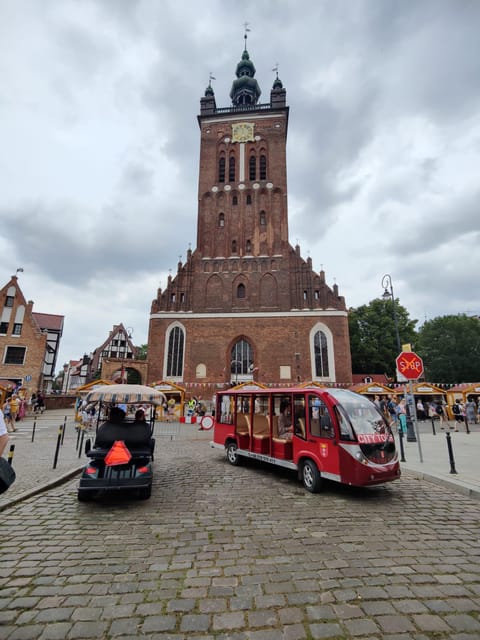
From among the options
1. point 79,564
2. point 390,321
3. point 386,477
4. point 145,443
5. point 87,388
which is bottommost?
point 79,564

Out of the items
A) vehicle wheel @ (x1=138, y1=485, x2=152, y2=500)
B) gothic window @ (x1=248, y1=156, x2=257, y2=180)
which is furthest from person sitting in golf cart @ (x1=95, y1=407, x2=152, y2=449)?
gothic window @ (x1=248, y1=156, x2=257, y2=180)

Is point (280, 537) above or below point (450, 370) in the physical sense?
below

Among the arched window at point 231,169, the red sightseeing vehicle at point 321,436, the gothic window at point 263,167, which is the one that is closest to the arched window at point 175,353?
the arched window at point 231,169

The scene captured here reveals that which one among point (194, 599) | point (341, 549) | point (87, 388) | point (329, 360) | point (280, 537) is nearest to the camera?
point (194, 599)

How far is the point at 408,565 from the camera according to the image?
3.49 meters

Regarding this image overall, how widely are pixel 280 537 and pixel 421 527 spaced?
6.91ft

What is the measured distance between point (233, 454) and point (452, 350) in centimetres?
4125

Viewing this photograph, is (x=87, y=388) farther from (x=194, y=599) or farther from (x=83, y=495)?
(x=194, y=599)

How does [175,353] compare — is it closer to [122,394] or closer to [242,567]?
[122,394]

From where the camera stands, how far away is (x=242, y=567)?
3447 mm

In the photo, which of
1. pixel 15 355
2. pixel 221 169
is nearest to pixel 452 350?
pixel 221 169

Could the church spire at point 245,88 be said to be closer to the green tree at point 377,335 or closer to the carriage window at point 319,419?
the green tree at point 377,335

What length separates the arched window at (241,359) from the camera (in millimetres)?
30094

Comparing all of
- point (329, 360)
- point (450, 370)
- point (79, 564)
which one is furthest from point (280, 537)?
point (450, 370)
